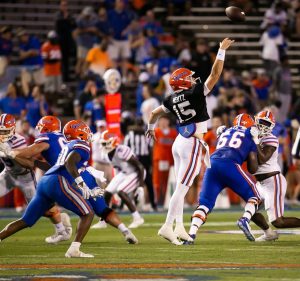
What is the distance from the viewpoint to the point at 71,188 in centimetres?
1122

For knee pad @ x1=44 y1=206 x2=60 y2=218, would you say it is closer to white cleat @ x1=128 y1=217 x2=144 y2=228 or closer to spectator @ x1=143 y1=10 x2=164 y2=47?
white cleat @ x1=128 y1=217 x2=144 y2=228

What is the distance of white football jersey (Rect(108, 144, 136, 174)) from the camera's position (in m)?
16.2

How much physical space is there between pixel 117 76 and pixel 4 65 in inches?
134

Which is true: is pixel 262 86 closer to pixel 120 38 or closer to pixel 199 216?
pixel 120 38

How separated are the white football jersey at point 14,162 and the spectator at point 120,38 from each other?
8.30 m

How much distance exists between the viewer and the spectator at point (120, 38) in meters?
22.4

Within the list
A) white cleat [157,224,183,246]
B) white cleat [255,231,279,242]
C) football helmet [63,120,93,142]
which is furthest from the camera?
white cleat [255,231,279,242]

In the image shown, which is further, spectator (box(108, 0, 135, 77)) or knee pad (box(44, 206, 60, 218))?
spectator (box(108, 0, 135, 77))

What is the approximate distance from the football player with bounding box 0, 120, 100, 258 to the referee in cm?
771

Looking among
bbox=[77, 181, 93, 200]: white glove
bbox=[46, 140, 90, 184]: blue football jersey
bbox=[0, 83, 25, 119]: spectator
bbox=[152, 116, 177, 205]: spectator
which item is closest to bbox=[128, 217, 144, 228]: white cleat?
bbox=[46, 140, 90, 184]: blue football jersey

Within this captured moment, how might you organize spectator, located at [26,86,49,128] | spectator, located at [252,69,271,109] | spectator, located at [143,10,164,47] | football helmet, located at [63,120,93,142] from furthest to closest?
spectator, located at [143,10,164,47] < spectator, located at [252,69,271,109] < spectator, located at [26,86,49,128] < football helmet, located at [63,120,93,142]

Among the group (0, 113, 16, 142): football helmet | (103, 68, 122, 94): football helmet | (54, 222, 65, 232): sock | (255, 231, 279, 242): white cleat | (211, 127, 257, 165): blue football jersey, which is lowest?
(103, 68, 122, 94): football helmet

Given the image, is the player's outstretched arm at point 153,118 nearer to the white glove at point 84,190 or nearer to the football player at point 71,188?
the football player at point 71,188

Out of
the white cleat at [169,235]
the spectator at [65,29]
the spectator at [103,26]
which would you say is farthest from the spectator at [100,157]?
the white cleat at [169,235]
